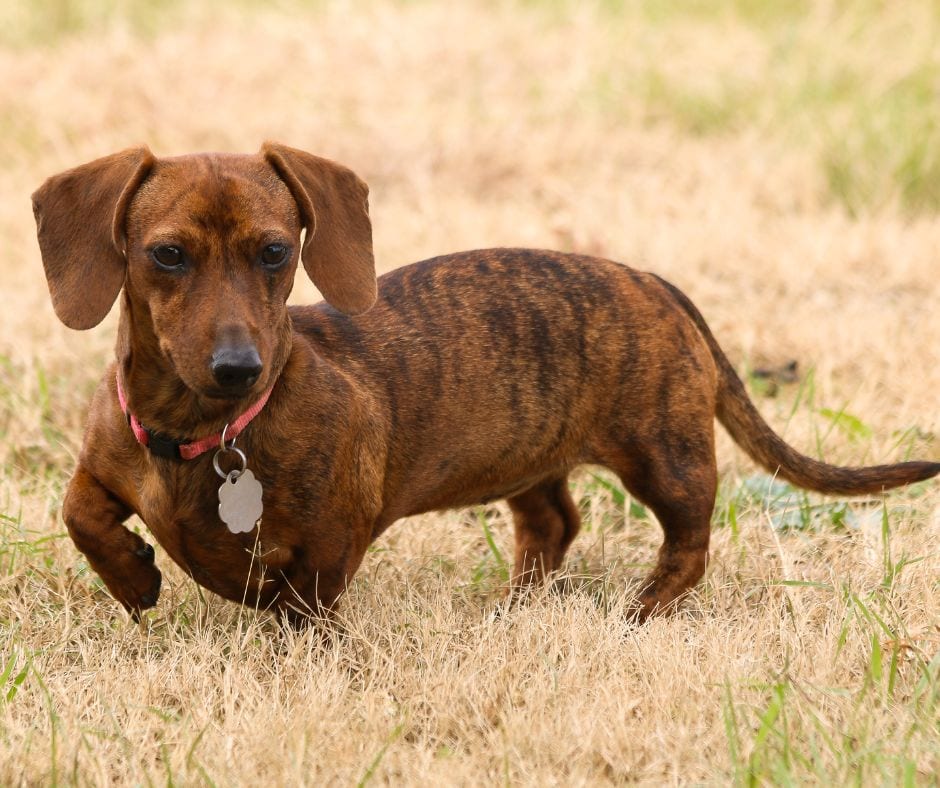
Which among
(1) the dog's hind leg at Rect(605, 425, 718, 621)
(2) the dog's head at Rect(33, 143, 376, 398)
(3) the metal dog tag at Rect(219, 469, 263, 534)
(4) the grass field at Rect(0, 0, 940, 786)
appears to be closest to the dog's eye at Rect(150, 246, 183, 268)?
(2) the dog's head at Rect(33, 143, 376, 398)

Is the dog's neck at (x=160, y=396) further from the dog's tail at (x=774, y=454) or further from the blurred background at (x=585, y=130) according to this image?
the blurred background at (x=585, y=130)

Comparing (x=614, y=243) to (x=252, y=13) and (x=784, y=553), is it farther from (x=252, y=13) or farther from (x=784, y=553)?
(x=252, y=13)

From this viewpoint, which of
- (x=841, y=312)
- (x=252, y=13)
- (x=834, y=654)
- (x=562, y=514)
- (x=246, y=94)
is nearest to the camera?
(x=834, y=654)

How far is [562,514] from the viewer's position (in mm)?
3998

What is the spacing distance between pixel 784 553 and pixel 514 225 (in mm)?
3251

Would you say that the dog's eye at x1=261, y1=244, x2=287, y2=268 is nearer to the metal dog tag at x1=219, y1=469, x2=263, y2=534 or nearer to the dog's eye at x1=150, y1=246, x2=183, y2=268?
the dog's eye at x1=150, y1=246, x2=183, y2=268

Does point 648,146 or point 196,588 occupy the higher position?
point 648,146

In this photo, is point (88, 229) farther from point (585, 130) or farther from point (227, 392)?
point (585, 130)

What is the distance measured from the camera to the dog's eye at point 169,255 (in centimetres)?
287

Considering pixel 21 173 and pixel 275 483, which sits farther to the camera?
pixel 21 173

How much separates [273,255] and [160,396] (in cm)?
41

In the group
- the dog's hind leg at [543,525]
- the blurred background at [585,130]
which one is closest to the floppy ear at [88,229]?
the dog's hind leg at [543,525]

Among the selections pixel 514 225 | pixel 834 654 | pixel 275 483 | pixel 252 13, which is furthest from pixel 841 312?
pixel 252 13

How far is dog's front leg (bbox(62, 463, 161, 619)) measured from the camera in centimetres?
320
